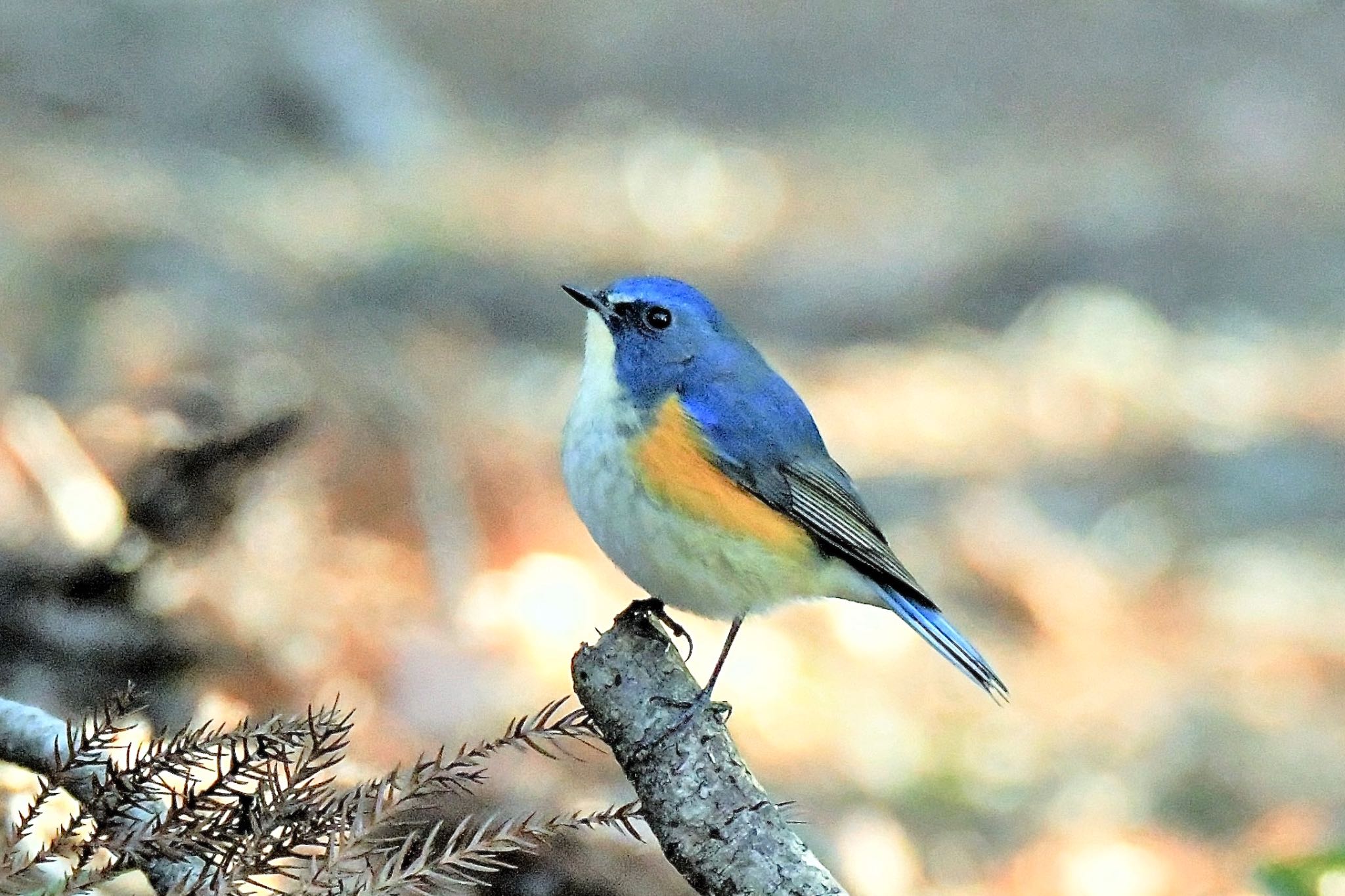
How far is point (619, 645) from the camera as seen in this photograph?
3.03 meters

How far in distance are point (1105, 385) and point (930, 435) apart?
1654 millimetres

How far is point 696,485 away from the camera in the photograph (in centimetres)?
386

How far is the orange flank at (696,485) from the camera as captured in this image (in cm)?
382

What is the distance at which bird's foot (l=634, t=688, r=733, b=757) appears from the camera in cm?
273

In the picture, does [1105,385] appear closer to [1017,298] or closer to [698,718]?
[1017,298]

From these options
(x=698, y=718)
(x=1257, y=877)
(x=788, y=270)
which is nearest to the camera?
(x=698, y=718)

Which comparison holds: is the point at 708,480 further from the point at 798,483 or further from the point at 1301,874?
the point at 1301,874

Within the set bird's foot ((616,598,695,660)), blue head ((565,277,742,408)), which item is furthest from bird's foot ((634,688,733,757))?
blue head ((565,277,742,408))

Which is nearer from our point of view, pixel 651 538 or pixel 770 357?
pixel 651 538

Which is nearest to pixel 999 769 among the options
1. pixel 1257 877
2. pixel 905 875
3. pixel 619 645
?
pixel 905 875

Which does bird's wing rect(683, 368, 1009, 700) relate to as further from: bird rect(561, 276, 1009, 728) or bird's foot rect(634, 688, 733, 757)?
bird's foot rect(634, 688, 733, 757)

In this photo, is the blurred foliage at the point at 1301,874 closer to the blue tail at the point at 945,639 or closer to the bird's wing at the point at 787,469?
the blue tail at the point at 945,639

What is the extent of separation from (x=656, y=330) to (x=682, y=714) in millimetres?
1584

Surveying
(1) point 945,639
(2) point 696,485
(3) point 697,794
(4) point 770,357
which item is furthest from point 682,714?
(4) point 770,357
